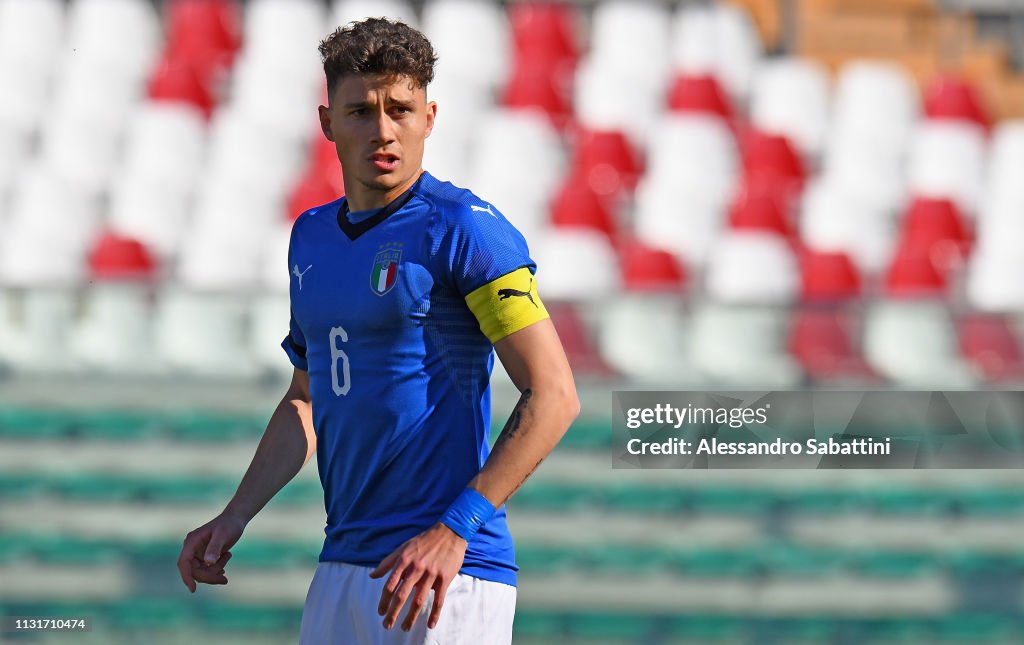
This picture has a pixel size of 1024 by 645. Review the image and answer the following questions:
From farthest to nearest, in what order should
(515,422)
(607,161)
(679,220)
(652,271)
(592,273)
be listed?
1. (607,161)
2. (679,220)
3. (592,273)
4. (652,271)
5. (515,422)

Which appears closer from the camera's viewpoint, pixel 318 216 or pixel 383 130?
pixel 383 130


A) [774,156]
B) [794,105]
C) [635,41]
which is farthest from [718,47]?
[774,156]

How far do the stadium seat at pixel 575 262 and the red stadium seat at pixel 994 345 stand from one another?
2.02 metres

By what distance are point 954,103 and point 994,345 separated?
3.44 meters

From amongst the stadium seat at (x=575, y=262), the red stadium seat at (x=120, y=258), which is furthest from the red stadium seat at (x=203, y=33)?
the stadium seat at (x=575, y=262)

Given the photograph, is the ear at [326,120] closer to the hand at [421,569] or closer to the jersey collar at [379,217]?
the jersey collar at [379,217]

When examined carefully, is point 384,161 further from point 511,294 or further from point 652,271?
point 652,271

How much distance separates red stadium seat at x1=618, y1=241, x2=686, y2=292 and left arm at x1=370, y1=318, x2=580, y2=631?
4302mm

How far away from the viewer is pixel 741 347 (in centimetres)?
485

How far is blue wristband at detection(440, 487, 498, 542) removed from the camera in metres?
1.92

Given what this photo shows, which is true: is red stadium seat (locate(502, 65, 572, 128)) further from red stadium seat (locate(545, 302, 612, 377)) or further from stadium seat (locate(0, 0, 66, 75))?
red stadium seat (locate(545, 302, 612, 377))

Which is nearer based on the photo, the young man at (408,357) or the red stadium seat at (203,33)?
the young man at (408,357)

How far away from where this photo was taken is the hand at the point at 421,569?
1.87 meters

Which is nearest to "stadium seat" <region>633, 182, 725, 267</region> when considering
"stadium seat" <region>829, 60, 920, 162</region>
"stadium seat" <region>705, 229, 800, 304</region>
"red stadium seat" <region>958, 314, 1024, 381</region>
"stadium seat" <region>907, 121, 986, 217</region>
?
"stadium seat" <region>705, 229, 800, 304</region>
